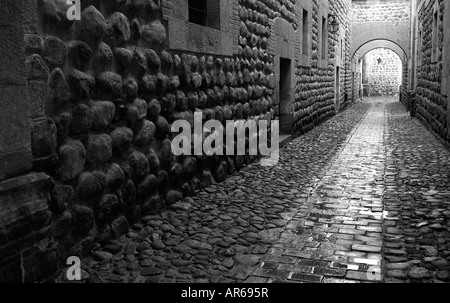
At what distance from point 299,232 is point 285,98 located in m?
5.70

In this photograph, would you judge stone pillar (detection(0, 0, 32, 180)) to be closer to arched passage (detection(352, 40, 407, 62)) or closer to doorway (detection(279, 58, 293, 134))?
doorway (detection(279, 58, 293, 134))

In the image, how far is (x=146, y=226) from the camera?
3.72 meters

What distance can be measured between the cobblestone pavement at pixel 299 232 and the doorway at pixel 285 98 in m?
2.82

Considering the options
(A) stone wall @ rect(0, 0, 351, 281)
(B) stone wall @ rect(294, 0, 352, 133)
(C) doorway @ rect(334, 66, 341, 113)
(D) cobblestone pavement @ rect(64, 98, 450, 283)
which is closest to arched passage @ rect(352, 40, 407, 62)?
(C) doorway @ rect(334, 66, 341, 113)

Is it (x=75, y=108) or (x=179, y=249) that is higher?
(x=75, y=108)

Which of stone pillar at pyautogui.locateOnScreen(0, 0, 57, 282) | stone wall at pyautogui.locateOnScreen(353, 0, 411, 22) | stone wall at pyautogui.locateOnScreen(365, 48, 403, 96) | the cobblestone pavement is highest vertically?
stone wall at pyautogui.locateOnScreen(353, 0, 411, 22)

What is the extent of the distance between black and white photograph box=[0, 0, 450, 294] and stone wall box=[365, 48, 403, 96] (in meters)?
27.7

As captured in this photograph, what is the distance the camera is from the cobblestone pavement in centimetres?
289

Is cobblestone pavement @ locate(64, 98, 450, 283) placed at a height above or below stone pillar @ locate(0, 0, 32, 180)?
below

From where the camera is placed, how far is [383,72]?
3322 cm

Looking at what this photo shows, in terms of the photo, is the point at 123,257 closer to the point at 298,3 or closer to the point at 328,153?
the point at 328,153

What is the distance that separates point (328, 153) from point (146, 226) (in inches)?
179

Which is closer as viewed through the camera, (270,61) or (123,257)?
(123,257)
